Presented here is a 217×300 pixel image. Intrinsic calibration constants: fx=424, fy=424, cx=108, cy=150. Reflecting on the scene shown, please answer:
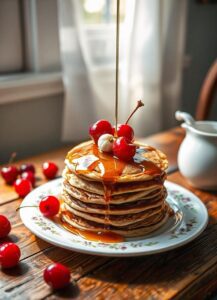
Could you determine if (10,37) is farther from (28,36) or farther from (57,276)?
(57,276)

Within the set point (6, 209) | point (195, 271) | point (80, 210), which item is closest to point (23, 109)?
point (6, 209)

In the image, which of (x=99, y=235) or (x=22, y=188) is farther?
(x=22, y=188)

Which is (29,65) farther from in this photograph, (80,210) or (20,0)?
(80,210)

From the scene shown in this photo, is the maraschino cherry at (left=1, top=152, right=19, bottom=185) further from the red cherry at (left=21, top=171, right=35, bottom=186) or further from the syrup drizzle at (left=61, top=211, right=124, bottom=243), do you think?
the syrup drizzle at (left=61, top=211, right=124, bottom=243)

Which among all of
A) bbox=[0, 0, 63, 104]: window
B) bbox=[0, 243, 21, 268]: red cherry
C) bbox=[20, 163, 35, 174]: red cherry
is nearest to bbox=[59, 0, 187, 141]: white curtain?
bbox=[0, 0, 63, 104]: window

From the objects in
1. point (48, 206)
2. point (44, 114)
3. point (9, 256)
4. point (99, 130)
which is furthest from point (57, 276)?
point (44, 114)

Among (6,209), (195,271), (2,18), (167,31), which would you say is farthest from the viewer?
(167,31)
